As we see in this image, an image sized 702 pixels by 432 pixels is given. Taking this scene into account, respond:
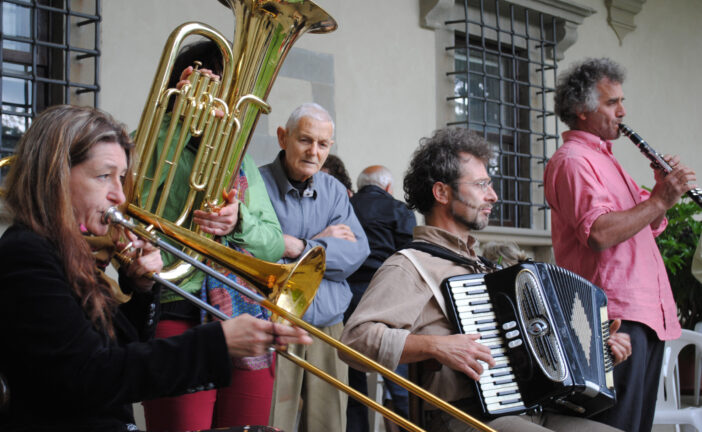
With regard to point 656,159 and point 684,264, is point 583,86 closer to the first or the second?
point 656,159

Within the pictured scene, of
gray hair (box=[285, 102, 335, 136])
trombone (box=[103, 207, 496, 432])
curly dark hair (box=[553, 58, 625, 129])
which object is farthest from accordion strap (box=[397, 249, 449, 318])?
curly dark hair (box=[553, 58, 625, 129])

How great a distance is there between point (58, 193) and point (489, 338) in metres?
1.29

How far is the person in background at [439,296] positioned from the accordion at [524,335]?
6cm

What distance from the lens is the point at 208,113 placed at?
8.77 ft

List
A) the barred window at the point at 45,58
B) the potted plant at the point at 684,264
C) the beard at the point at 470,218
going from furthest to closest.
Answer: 1. the potted plant at the point at 684,264
2. the barred window at the point at 45,58
3. the beard at the point at 470,218

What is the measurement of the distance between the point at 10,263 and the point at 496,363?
137cm

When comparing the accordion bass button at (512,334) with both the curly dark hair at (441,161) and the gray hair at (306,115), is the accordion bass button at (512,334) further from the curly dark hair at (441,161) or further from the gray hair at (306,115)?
the gray hair at (306,115)

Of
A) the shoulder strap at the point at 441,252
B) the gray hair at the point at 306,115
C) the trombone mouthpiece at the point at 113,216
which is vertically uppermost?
the gray hair at the point at 306,115

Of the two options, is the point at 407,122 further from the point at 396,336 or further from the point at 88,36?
the point at 396,336

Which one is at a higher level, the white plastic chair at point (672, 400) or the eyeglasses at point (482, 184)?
the eyeglasses at point (482, 184)

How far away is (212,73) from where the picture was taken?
9.08 ft

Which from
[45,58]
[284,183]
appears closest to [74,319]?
[284,183]

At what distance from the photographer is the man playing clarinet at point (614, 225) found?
10.4 ft

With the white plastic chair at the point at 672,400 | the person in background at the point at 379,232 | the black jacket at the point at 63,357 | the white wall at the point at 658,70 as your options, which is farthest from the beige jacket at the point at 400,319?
the white wall at the point at 658,70
